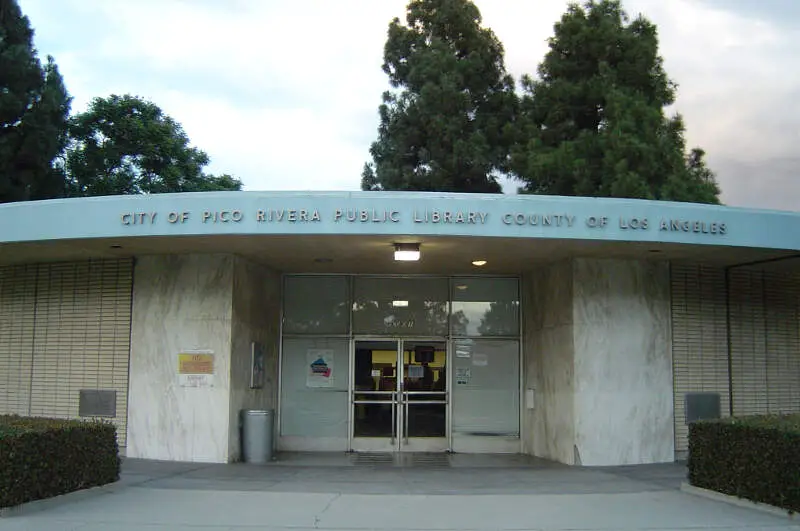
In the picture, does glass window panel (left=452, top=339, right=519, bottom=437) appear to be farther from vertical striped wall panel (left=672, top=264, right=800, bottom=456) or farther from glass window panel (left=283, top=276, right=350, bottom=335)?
vertical striped wall panel (left=672, top=264, right=800, bottom=456)

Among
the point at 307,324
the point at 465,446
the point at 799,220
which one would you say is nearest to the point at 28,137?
the point at 307,324

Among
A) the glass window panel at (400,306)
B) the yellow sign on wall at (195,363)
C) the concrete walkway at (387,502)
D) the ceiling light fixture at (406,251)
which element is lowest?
the concrete walkway at (387,502)

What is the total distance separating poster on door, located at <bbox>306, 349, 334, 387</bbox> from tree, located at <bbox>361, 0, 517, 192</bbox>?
14005 mm

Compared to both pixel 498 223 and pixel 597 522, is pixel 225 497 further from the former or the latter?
pixel 498 223

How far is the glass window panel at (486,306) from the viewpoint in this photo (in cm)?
1633

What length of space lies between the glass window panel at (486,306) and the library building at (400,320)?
0.04 meters

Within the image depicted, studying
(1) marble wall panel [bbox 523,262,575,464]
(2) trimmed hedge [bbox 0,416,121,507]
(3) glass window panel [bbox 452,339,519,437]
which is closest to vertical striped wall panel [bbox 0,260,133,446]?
(2) trimmed hedge [bbox 0,416,121,507]

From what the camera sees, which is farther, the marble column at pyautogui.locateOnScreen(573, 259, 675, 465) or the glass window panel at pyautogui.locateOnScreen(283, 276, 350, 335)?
the glass window panel at pyautogui.locateOnScreen(283, 276, 350, 335)

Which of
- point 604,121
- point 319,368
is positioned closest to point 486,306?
point 319,368

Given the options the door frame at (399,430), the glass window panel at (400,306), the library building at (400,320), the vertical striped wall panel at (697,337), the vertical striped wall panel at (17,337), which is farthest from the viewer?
the glass window panel at (400,306)

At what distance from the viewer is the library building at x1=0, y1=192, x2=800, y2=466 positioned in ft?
38.2

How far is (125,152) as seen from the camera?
122 ft

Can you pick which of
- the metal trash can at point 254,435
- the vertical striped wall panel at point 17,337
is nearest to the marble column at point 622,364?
the metal trash can at point 254,435

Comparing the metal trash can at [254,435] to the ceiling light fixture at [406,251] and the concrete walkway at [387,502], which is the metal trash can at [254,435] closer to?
the concrete walkway at [387,502]
